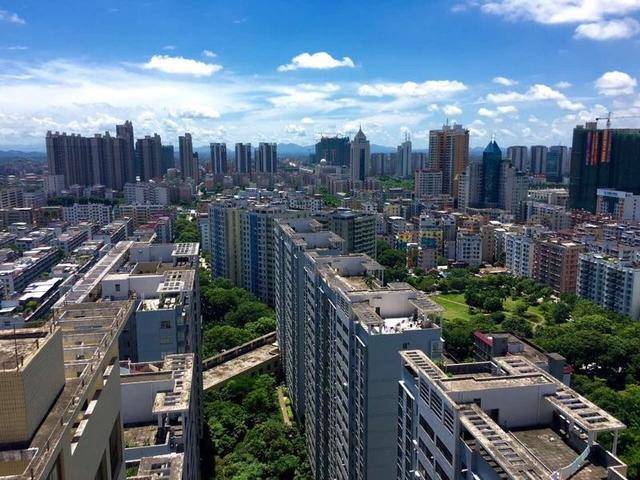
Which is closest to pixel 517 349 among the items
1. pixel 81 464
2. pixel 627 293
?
pixel 627 293

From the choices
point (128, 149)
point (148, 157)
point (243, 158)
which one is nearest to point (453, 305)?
point (128, 149)

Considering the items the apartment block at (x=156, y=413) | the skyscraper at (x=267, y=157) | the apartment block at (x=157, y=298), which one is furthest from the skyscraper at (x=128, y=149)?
the apartment block at (x=156, y=413)

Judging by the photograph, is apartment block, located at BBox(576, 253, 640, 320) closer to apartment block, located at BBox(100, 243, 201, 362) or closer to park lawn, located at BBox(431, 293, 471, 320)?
park lawn, located at BBox(431, 293, 471, 320)

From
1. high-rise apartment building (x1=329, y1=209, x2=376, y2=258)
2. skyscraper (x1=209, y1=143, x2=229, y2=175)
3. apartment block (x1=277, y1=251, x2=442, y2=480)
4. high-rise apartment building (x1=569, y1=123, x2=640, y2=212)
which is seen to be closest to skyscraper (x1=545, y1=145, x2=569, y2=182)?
high-rise apartment building (x1=569, y1=123, x2=640, y2=212)

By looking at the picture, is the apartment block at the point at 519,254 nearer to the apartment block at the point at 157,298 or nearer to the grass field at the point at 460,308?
the grass field at the point at 460,308

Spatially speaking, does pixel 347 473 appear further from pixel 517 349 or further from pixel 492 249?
pixel 492 249

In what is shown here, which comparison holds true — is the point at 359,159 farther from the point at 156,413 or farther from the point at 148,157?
the point at 156,413
